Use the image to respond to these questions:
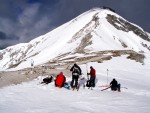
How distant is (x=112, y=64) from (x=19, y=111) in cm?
3623

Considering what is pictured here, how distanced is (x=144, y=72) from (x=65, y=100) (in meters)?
29.1

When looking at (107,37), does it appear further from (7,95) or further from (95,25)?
(7,95)

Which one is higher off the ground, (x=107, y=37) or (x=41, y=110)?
(x=107, y=37)

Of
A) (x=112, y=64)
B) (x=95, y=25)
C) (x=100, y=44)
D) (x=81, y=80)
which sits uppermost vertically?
(x=95, y=25)

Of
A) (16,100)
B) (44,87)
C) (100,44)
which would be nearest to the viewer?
(16,100)

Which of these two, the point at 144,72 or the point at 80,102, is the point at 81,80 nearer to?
the point at 80,102

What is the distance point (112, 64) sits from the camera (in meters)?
49.7

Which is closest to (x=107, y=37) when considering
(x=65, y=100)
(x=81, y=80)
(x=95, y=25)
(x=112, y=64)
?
(x=95, y=25)

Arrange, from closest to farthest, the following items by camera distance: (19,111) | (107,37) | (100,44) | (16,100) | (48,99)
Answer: (19,111)
(16,100)
(48,99)
(100,44)
(107,37)

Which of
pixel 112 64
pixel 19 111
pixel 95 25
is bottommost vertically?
pixel 19 111

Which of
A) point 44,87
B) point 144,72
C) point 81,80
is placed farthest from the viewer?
point 144,72

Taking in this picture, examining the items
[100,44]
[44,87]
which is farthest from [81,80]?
[100,44]

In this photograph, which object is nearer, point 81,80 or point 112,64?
point 81,80

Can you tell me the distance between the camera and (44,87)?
2534cm
